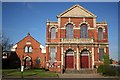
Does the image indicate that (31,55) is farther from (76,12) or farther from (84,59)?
(76,12)

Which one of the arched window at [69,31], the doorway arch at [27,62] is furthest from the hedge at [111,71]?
the doorway arch at [27,62]

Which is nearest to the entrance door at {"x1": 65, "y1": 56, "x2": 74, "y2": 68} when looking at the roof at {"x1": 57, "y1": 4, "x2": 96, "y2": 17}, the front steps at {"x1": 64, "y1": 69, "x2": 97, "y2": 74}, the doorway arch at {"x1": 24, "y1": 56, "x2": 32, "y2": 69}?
the front steps at {"x1": 64, "y1": 69, "x2": 97, "y2": 74}

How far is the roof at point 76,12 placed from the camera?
3475 centimetres

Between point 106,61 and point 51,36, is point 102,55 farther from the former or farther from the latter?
point 51,36

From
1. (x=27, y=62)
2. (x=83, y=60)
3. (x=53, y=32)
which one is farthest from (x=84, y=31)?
(x=27, y=62)

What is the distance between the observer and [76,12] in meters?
35.1

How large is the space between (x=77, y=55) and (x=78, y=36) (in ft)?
10.6

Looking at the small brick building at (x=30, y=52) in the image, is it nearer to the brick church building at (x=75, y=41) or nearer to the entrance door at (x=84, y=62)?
the brick church building at (x=75, y=41)

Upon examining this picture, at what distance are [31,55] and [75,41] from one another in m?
11.1


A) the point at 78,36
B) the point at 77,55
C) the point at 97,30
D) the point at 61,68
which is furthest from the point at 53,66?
the point at 97,30

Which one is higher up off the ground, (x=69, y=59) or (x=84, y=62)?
(x=69, y=59)

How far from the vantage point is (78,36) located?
34219 mm

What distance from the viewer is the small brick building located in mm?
40469

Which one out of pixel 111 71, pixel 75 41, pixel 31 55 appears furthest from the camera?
pixel 31 55
